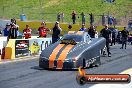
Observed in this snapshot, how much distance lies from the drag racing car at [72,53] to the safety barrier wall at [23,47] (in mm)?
4352

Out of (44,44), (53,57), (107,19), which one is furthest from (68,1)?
(53,57)

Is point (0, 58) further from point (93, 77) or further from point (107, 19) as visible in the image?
point (107, 19)

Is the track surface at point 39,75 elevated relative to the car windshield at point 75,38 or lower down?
lower down

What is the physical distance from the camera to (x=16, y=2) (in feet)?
206

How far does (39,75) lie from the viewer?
1597 cm

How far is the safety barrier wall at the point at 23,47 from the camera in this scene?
22.4 metres

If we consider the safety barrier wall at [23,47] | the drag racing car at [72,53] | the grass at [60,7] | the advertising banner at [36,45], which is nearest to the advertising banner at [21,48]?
the safety barrier wall at [23,47]

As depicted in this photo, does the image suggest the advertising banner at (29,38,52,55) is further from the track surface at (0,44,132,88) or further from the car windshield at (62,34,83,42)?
the car windshield at (62,34,83,42)

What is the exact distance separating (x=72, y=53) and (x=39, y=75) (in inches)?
80.6

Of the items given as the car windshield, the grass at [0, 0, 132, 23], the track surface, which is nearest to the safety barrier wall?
the track surface

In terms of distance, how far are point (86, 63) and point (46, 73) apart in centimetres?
203

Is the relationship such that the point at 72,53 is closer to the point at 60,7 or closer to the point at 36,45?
the point at 36,45

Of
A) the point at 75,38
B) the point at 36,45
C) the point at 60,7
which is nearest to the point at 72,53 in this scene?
the point at 75,38

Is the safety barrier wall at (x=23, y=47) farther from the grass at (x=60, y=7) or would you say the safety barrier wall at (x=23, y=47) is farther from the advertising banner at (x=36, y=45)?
the grass at (x=60, y=7)
